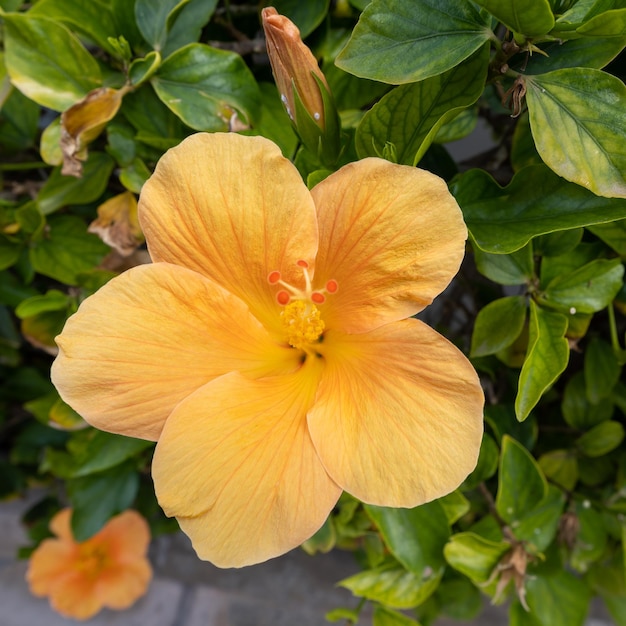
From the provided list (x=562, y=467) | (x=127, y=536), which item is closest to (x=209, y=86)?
(x=562, y=467)

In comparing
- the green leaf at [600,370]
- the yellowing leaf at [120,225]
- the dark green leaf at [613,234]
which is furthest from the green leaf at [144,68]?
the green leaf at [600,370]

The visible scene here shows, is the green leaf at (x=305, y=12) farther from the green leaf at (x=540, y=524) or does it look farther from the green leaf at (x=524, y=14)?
the green leaf at (x=540, y=524)

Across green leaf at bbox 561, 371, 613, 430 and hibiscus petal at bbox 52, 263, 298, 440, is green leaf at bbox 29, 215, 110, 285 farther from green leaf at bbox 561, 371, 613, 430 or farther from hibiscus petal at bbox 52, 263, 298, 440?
green leaf at bbox 561, 371, 613, 430

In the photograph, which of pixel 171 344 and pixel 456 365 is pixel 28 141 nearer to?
pixel 171 344

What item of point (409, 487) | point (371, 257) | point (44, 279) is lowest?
point (44, 279)

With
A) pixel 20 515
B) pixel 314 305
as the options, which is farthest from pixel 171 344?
pixel 20 515

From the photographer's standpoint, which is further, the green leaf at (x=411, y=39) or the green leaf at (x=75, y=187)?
the green leaf at (x=75, y=187)

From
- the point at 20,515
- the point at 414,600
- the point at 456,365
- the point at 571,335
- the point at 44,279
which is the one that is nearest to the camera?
the point at 456,365
